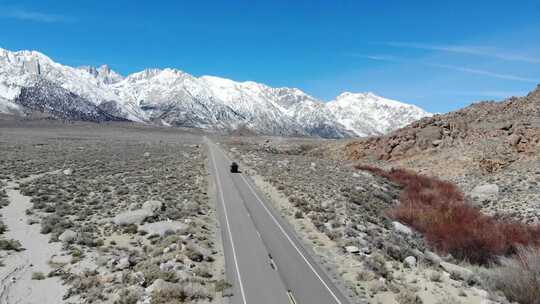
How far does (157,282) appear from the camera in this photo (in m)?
14.7

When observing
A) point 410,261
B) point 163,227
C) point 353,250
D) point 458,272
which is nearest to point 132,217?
point 163,227

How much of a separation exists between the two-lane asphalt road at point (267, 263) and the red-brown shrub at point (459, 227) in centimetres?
1046

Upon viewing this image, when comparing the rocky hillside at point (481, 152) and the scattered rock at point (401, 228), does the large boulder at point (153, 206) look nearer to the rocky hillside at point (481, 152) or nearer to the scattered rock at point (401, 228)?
the scattered rock at point (401, 228)

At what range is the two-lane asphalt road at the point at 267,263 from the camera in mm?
14461

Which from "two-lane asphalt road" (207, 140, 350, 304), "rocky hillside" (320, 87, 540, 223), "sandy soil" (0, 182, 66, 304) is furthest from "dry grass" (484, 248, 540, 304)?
"sandy soil" (0, 182, 66, 304)

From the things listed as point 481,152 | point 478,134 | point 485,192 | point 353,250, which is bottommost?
point 353,250

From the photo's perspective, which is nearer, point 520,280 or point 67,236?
point 520,280

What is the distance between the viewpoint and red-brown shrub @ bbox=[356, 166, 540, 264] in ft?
74.6

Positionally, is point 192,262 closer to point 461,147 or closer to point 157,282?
point 157,282

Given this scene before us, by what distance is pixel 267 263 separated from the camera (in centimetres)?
1747

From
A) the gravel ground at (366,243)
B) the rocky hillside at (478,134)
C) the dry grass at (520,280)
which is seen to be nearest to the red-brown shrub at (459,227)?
the gravel ground at (366,243)

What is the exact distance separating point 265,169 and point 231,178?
31.7 feet

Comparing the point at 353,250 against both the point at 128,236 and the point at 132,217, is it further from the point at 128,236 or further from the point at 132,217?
the point at 132,217

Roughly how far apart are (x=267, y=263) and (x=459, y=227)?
16.5 meters
